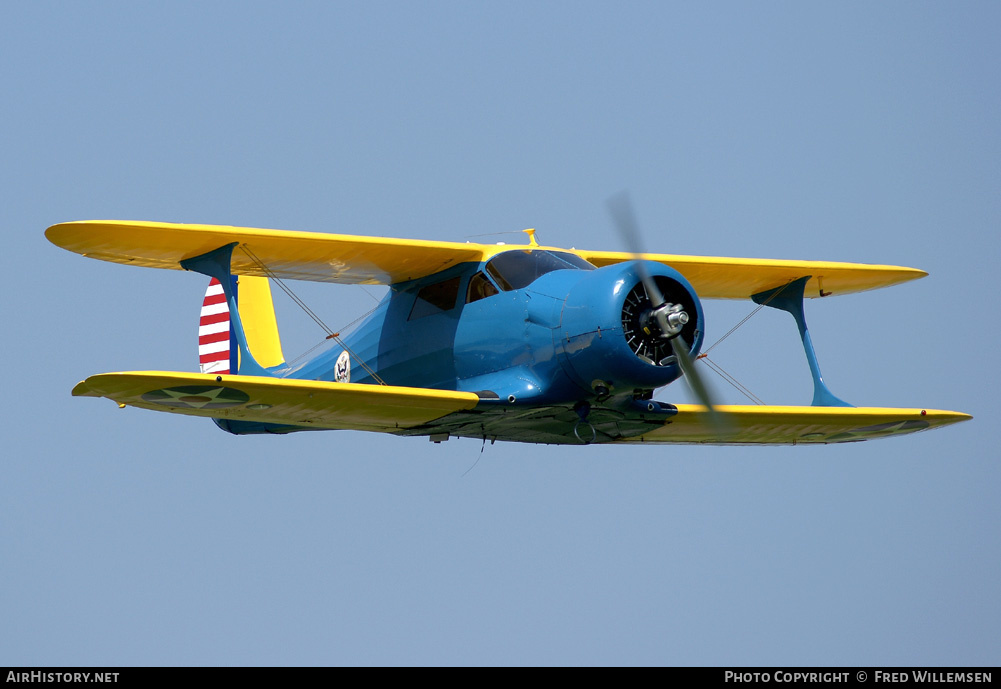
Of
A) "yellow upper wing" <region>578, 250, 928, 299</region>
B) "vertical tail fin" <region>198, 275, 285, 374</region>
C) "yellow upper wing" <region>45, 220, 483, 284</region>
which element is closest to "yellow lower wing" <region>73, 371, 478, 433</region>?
"yellow upper wing" <region>45, 220, 483, 284</region>

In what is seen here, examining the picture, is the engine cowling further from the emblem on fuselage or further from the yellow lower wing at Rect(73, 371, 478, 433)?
the emblem on fuselage

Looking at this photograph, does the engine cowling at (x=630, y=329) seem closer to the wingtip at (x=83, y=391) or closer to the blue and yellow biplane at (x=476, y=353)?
the blue and yellow biplane at (x=476, y=353)

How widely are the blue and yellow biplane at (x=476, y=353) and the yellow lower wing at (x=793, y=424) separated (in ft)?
0.11

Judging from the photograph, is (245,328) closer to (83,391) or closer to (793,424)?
(83,391)

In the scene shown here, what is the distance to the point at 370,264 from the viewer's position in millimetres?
19703

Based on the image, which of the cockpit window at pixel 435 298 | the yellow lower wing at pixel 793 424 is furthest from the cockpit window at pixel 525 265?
the yellow lower wing at pixel 793 424

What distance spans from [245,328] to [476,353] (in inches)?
304

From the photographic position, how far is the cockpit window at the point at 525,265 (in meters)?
18.5

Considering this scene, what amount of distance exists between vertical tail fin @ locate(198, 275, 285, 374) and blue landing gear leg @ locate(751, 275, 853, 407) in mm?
7826

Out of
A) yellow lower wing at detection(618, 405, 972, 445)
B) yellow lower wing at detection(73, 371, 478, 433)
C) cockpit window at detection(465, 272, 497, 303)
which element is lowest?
yellow lower wing at detection(618, 405, 972, 445)

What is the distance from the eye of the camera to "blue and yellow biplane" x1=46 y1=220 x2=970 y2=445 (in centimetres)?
1723

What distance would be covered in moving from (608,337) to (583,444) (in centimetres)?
301
